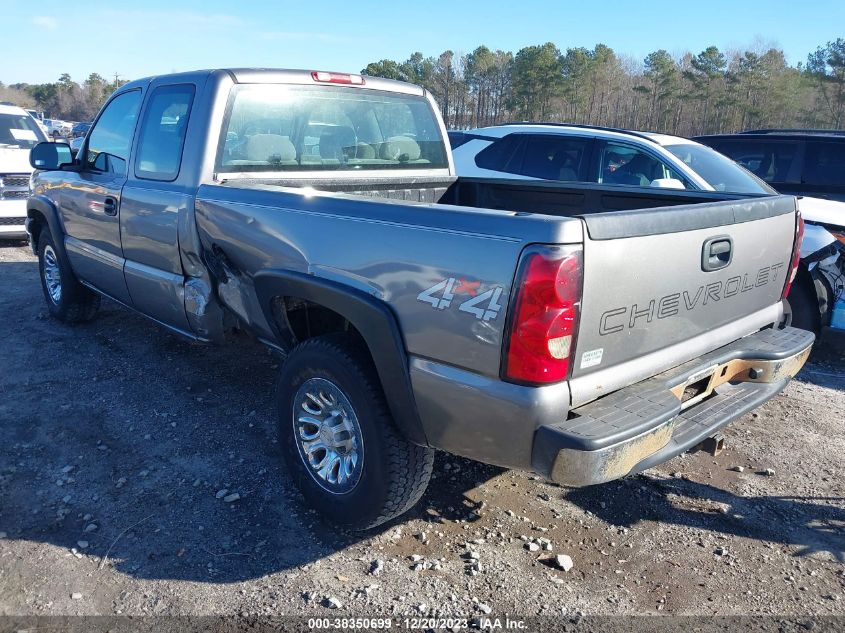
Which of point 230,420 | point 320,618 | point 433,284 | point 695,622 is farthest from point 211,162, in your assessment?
point 695,622

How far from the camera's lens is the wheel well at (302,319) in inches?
129

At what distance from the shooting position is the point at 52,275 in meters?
5.93

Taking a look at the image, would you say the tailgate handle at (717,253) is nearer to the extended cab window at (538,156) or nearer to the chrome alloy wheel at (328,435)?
the chrome alloy wheel at (328,435)

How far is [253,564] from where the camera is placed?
9.14 ft

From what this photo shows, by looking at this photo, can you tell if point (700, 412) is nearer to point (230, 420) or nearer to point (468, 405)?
Result: point (468, 405)

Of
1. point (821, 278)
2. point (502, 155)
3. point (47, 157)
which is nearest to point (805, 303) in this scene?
point (821, 278)

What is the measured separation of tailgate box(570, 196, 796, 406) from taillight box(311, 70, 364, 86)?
2.52m

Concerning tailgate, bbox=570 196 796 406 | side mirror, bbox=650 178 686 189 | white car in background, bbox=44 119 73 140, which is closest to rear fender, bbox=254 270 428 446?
tailgate, bbox=570 196 796 406

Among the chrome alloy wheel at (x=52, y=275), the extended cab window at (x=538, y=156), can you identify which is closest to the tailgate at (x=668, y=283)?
the extended cab window at (x=538, y=156)

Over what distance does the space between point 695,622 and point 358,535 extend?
145 centimetres

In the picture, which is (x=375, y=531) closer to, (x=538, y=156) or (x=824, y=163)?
(x=538, y=156)

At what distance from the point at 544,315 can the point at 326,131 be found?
261 centimetres

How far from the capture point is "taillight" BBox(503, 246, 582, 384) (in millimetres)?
2113

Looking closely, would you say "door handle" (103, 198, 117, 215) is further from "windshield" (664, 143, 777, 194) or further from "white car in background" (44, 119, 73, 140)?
"white car in background" (44, 119, 73, 140)
